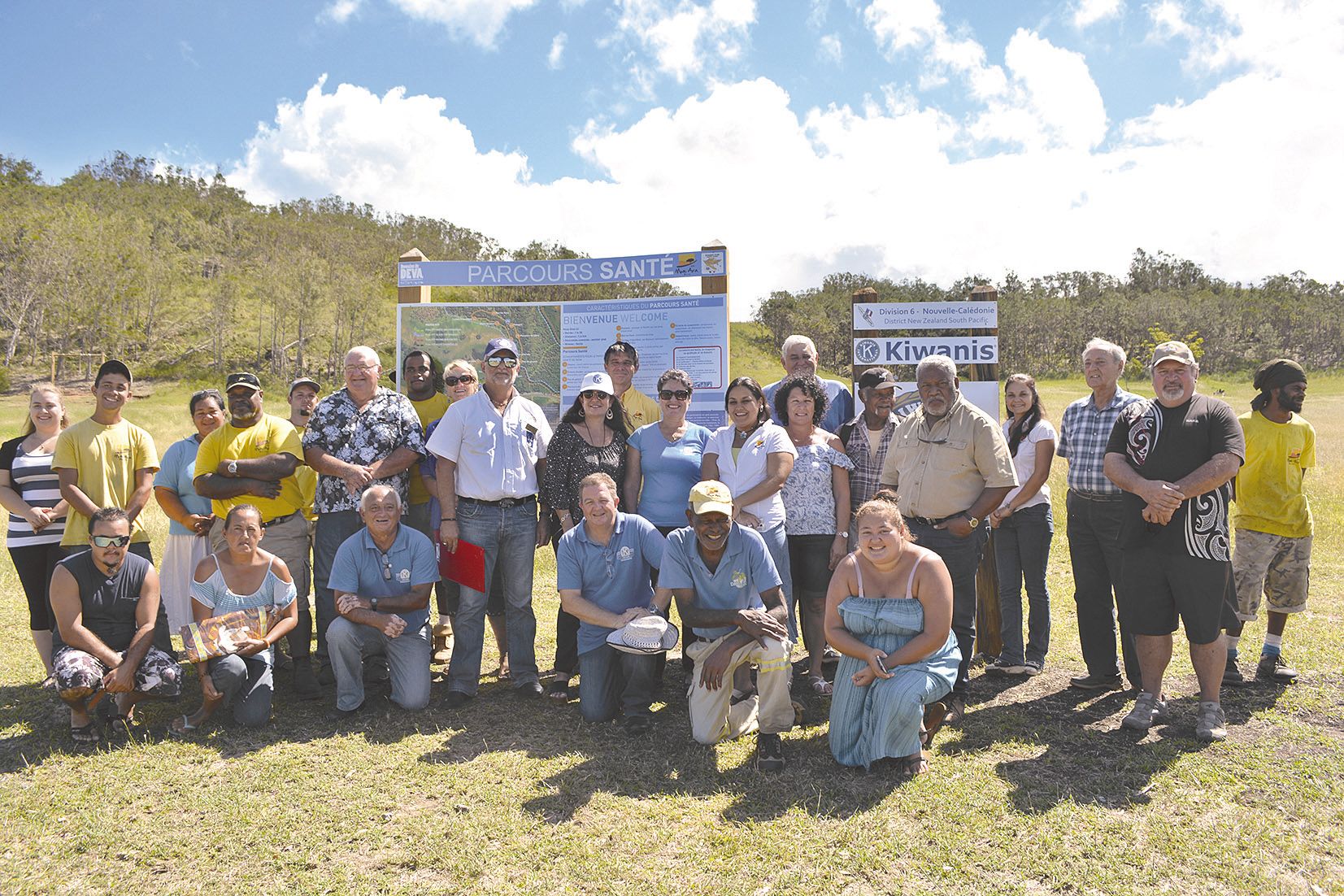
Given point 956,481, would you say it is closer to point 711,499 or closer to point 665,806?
point 711,499

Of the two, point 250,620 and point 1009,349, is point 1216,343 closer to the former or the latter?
point 1009,349

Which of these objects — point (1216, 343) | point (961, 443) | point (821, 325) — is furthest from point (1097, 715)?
point (1216, 343)

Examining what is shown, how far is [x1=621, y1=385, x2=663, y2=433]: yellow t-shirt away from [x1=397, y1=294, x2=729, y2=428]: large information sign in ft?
1.97

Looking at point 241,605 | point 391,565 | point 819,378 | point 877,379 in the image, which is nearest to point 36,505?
point 241,605

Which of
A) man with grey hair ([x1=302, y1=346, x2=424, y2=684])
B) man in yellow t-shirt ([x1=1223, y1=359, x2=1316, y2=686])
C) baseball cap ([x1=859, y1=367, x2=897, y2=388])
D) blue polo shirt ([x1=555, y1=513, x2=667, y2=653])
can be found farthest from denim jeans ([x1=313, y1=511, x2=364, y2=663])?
man in yellow t-shirt ([x1=1223, y1=359, x2=1316, y2=686])

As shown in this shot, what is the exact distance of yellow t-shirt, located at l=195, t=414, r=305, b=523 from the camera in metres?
5.57

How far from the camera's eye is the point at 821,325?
4341 centimetres

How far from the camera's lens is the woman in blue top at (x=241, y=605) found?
Result: 488cm

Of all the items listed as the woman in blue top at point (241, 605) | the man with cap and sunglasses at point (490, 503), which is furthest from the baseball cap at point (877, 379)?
the woman in blue top at point (241, 605)

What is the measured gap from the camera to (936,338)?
7.54m

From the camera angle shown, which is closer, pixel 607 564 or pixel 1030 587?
pixel 607 564

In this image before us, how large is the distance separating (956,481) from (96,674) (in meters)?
5.06

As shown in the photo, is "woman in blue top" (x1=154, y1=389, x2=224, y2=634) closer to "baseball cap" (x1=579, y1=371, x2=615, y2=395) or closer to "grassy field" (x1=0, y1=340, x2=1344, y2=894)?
"grassy field" (x1=0, y1=340, x2=1344, y2=894)

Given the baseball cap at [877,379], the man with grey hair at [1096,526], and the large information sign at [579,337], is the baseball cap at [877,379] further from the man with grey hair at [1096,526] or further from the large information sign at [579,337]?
the large information sign at [579,337]
